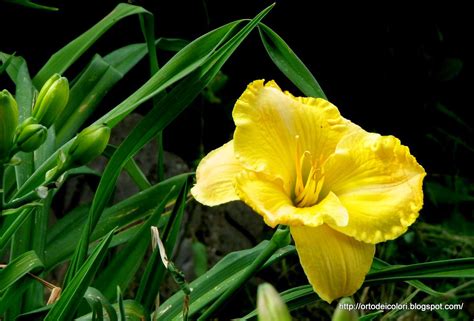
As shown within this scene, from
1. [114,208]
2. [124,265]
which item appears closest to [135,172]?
[114,208]

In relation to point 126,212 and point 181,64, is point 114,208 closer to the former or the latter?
point 126,212

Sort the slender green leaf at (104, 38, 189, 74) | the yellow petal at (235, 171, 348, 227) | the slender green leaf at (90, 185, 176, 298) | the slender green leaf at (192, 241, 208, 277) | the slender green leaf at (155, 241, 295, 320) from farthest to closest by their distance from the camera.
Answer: the slender green leaf at (192, 241, 208, 277)
the slender green leaf at (104, 38, 189, 74)
the slender green leaf at (90, 185, 176, 298)
the slender green leaf at (155, 241, 295, 320)
the yellow petal at (235, 171, 348, 227)

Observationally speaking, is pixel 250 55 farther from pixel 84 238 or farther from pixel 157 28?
pixel 84 238

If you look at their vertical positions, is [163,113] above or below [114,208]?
above

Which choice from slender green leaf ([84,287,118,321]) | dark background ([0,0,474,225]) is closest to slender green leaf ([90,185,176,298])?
slender green leaf ([84,287,118,321])

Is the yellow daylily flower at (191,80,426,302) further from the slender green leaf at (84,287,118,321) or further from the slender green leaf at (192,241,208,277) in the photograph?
the slender green leaf at (192,241,208,277)

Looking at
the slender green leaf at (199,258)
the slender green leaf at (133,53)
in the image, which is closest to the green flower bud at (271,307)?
the slender green leaf at (133,53)

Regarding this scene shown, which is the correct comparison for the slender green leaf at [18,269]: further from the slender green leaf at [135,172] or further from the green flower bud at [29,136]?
the slender green leaf at [135,172]
